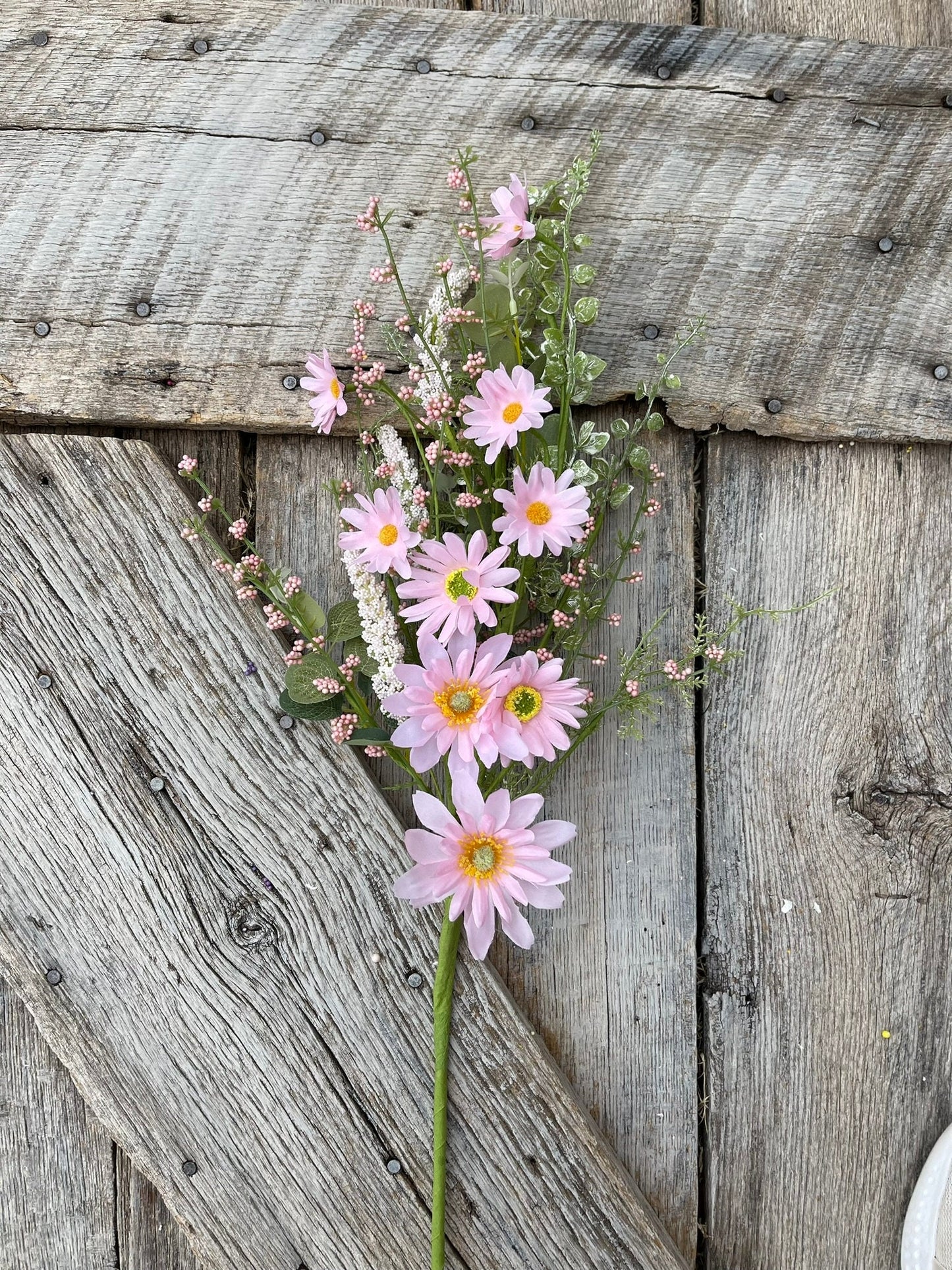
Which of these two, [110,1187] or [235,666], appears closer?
[235,666]

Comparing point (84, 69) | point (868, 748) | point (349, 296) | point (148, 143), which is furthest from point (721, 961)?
point (84, 69)

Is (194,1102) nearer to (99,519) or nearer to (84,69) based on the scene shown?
(99,519)

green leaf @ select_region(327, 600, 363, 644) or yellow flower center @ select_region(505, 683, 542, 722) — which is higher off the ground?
green leaf @ select_region(327, 600, 363, 644)

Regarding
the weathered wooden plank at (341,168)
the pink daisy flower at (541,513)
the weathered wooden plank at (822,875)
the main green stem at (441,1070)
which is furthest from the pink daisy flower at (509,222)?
the main green stem at (441,1070)

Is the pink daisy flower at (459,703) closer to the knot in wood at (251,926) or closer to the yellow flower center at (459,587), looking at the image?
the yellow flower center at (459,587)

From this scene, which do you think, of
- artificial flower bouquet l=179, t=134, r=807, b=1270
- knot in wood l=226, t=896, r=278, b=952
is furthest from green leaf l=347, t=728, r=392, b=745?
knot in wood l=226, t=896, r=278, b=952

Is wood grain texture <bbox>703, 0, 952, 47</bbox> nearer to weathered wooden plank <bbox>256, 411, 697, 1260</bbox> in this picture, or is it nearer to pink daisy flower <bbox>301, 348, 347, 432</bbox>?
weathered wooden plank <bbox>256, 411, 697, 1260</bbox>
